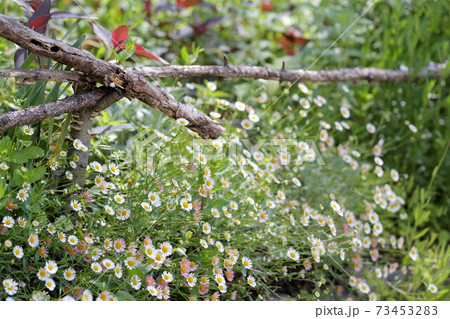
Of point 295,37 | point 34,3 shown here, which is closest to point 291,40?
point 295,37

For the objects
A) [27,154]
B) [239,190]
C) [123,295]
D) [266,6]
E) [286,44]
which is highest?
[266,6]

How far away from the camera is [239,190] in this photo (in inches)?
64.6

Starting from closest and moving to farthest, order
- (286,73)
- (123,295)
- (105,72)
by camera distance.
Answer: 1. (123,295)
2. (105,72)
3. (286,73)

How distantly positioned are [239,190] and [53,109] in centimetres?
65

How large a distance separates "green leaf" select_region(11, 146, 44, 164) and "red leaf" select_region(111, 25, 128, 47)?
41 centimetres

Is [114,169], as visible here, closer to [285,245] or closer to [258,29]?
[285,245]

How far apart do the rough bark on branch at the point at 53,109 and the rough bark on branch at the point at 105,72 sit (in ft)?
0.14

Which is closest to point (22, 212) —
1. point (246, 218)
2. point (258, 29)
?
point (246, 218)

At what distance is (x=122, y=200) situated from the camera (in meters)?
1.36

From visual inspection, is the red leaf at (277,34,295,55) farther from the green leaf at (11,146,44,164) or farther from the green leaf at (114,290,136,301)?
the green leaf at (114,290,136,301)

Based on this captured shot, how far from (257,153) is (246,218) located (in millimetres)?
275

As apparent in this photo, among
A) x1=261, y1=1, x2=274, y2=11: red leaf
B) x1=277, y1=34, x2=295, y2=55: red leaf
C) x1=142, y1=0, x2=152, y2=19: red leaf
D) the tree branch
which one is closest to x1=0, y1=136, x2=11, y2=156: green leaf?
the tree branch

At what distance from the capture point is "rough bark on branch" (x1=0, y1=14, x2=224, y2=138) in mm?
1231

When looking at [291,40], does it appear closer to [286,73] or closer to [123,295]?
[286,73]
